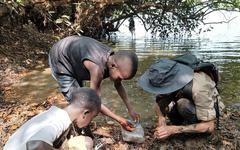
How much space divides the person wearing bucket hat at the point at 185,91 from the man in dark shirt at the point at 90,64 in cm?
30

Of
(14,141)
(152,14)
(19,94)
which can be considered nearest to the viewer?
(14,141)

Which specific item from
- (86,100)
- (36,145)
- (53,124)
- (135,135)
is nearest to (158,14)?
(135,135)

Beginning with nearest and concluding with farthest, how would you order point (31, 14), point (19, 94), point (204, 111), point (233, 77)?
point (204, 111)
point (19, 94)
point (233, 77)
point (31, 14)

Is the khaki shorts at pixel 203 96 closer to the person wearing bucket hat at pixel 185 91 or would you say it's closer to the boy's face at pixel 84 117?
the person wearing bucket hat at pixel 185 91

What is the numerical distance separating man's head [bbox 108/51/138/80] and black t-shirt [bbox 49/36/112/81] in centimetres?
14

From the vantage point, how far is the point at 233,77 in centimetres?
766

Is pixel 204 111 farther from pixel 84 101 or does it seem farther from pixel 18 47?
pixel 18 47

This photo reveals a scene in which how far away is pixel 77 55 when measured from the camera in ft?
12.5

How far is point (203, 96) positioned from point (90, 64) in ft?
3.89

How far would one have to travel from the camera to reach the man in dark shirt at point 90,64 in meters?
3.46

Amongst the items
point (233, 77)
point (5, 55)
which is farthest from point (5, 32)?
point (233, 77)

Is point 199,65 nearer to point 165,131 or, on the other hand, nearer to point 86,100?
point 165,131

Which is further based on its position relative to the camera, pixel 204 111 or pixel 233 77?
pixel 233 77

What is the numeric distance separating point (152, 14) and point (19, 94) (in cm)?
885
